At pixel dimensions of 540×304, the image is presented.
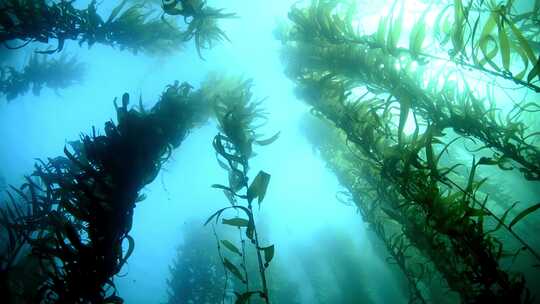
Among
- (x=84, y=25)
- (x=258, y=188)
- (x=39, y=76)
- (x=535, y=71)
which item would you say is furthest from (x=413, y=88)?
(x=39, y=76)

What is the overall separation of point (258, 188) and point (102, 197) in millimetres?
1648

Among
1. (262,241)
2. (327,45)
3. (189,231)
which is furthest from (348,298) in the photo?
(327,45)

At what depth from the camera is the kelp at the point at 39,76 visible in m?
6.35

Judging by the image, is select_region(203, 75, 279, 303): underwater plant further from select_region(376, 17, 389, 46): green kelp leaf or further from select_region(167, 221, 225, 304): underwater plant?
select_region(167, 221, 225, 304): underwater plant

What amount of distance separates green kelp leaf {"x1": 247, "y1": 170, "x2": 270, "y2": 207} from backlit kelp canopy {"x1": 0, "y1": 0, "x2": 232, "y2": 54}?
2640 millimetres

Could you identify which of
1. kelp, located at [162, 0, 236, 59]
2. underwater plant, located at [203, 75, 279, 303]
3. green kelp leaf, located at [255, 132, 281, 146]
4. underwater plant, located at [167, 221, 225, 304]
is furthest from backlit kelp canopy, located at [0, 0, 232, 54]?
underwater plant, located at [167, 221, 225, 304]

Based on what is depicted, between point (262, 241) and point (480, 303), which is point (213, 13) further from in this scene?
point (262, 241)

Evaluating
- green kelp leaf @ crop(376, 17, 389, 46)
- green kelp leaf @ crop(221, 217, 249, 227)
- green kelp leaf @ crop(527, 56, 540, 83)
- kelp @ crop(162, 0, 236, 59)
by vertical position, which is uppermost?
kelp @ crop(162, 0, 236, 59)

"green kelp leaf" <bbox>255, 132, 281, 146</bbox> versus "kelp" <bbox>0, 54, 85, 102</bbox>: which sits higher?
"kelp" <bbox>0, 54, 85, 102</bbox>

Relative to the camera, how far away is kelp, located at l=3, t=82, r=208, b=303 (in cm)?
265

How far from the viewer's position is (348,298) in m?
21.6

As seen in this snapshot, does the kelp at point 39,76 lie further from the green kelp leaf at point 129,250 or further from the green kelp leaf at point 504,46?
the green kelp leaf at point 504,46

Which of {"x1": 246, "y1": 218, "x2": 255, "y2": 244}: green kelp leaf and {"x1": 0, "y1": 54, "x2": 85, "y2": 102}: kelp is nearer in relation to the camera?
{"x1": 246, "y1": 218, "x2": 255, "y2": 244}: green kelp leaf

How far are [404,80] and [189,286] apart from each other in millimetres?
14502
